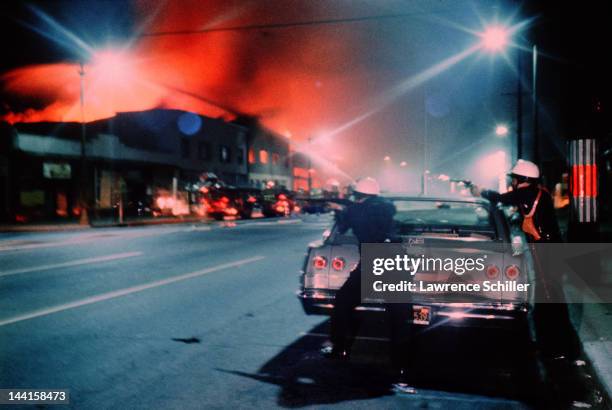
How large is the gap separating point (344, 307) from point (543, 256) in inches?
81.8

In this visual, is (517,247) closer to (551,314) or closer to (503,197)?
(503,197)

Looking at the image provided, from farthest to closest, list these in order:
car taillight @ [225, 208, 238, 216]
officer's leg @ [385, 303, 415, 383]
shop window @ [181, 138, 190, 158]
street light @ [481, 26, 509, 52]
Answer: shop window @ [181, 138, 190, 158]
car taillight @ [225, 208, 238, 216]
street light @ [481, 26, 509, 52]
officer's leg @ [385, 303, 415, 383]

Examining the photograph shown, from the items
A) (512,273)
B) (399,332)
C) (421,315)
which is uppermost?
(512,273)

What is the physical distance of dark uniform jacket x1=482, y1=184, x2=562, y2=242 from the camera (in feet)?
17.7

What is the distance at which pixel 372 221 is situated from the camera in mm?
4914

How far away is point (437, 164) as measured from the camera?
3260 inches

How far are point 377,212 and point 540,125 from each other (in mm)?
33857

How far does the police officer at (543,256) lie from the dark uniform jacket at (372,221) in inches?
54.8

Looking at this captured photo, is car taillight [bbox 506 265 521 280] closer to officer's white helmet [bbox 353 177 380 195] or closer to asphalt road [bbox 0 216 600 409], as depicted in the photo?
asphalt road [bbox 0 216 600 409]

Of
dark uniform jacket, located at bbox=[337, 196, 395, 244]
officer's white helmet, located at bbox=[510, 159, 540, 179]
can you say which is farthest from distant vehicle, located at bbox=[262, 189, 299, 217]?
dark uniform jacket, located at bbox=[337, 196, 395, 244]

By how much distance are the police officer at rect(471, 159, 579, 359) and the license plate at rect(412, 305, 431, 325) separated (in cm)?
113

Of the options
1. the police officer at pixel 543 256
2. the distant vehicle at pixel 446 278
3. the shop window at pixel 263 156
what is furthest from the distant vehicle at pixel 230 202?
the shop window at pixel 263 156

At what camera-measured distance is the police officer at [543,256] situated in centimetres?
516

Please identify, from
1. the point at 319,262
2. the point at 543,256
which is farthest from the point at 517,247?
the point at 319,262
